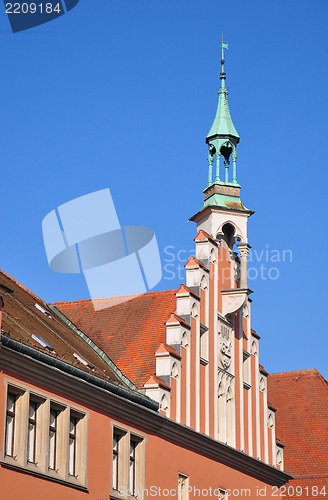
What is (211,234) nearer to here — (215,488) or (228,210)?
(228,210)

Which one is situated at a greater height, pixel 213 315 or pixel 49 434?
pixel 213 315

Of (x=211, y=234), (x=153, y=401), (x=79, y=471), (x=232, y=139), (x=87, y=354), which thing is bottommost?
(x=79, y=471)

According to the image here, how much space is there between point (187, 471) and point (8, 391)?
28.9 feet

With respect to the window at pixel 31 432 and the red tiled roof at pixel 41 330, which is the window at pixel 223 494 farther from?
the window at pixel 31 432

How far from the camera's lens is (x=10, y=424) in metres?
27.0

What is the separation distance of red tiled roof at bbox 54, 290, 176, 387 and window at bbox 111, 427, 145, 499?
96.5 inches

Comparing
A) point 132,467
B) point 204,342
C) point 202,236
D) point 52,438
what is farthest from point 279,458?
point 52,438

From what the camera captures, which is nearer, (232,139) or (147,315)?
(147,315)

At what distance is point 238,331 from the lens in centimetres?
3916

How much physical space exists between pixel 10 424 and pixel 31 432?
1006 mm

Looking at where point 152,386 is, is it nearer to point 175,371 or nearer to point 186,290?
point 175,371

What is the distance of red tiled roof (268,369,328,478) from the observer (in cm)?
4541

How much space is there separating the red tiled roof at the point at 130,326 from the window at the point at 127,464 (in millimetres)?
2451

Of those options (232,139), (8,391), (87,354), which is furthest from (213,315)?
(8,391)
